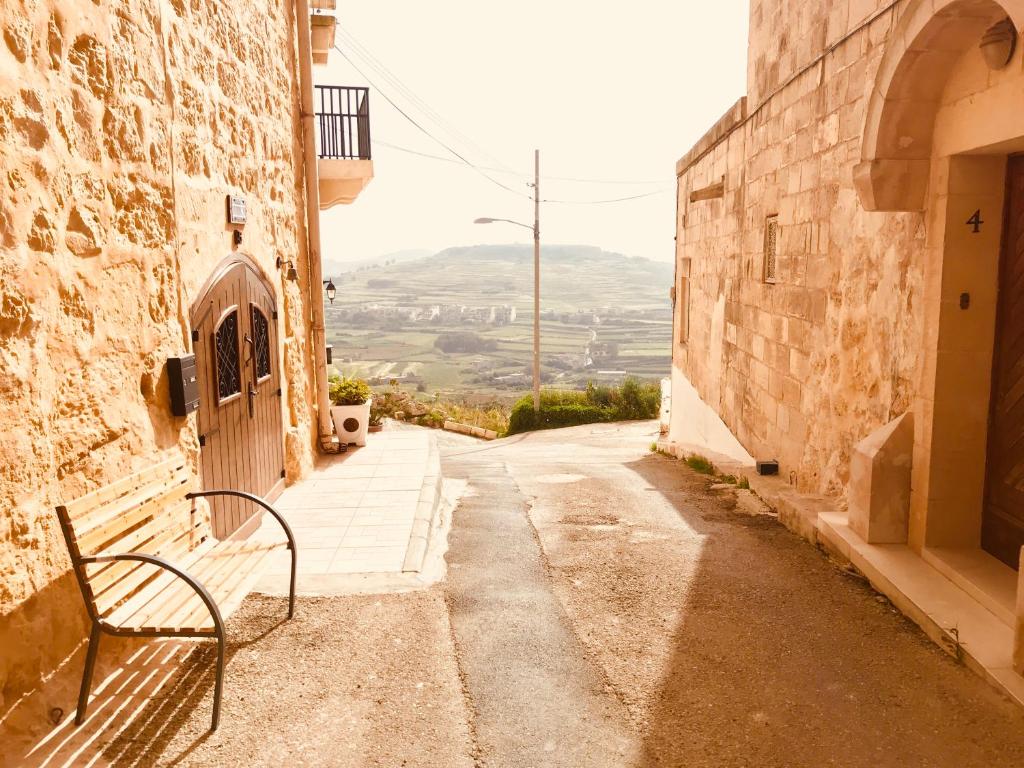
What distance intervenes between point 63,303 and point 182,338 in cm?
121

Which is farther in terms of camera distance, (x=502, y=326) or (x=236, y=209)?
(x=502, y=326)

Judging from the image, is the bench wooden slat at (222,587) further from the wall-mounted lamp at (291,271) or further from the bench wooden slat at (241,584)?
the wall-mounted lamp at (291,271)

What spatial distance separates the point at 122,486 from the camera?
3.41m

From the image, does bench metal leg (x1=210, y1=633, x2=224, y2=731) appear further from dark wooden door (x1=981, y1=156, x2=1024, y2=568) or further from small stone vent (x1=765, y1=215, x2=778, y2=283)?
small stone vent (x1=765, y1=215, x2=778, y2=283)

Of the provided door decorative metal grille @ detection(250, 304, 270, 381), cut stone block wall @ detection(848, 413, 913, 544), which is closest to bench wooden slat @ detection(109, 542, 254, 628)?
door decorative metal grille @ detection(250, 304, 270, 381)

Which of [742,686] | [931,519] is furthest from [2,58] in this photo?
[931,519]

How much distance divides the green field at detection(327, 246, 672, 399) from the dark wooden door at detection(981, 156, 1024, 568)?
2952 cm

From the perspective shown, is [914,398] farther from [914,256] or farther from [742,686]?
[742,686]

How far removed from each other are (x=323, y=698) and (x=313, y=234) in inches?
227

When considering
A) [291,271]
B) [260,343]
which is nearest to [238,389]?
[260,343]

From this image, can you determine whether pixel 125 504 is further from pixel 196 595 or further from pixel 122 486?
pixel 196 595

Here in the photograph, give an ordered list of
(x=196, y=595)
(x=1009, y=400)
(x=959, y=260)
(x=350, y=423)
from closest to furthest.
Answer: (x=196, y=595), (x=1009, y=400), (x=959, y=260), (x=350, y=423)

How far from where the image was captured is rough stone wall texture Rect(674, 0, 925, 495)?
482 cm

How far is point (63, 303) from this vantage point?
126 inches
